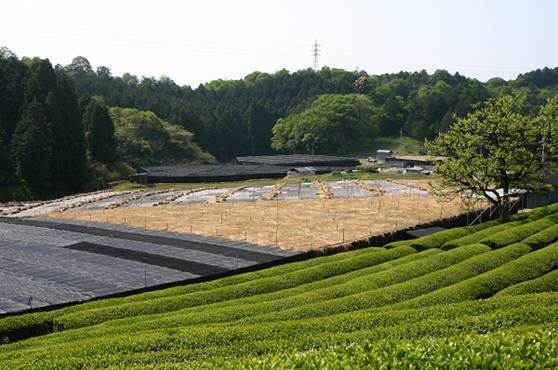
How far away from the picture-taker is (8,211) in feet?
175

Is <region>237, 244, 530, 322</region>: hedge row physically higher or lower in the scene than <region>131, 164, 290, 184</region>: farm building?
lower

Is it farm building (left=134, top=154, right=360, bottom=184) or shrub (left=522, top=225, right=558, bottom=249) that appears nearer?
shrub (left=522, top=225, right=558, bottom=249)

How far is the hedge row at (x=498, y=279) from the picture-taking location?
70.9ft

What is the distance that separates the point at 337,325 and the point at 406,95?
505ft

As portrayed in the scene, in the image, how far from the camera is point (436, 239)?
34.4m

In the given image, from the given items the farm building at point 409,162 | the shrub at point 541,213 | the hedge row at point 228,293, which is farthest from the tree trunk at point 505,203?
the farm building at point 409,162

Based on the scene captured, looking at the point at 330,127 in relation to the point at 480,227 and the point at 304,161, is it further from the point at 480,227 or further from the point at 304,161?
the point at 480,227

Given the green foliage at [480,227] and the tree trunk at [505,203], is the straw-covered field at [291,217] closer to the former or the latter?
the green foliage at [480,227]

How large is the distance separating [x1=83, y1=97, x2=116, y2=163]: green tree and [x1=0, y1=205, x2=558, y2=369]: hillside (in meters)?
64.2

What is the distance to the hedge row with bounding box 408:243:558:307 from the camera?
70.9 ft

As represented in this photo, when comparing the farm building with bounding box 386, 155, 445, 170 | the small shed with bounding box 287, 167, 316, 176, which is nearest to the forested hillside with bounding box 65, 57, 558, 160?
the farm building with bounding box 386, 155, 445, 170

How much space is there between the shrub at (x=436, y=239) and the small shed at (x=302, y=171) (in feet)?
164

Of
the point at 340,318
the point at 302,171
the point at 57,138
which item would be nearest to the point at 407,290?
the point at 340,318

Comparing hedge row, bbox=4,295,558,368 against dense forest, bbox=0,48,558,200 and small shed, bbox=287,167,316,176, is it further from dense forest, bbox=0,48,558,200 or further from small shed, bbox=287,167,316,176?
small shed, bbox=287,167,316,176
